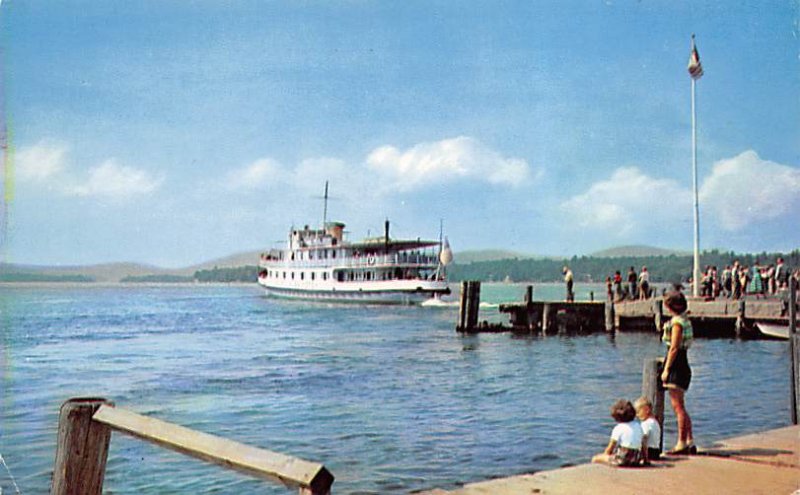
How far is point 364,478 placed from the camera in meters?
8.80

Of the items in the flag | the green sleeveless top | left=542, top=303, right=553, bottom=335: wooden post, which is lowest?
left=542, top=303, right=553, bottom=335: wooden post

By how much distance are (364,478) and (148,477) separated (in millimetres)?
2567

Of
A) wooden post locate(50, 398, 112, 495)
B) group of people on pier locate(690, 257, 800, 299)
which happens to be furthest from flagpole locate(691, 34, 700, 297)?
wooden post locate(50, 398, 112, 495)

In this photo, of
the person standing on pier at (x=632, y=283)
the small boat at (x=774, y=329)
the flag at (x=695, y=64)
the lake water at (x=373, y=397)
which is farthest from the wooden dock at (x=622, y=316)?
the flag at (x=695, y=64)

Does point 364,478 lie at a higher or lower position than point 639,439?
lower

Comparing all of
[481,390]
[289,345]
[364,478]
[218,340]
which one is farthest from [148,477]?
[218,340]

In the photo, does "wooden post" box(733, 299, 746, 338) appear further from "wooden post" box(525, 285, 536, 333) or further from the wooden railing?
the wooden railing

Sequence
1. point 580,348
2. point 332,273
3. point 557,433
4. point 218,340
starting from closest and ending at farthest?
point 557,433
point 580,348
point 218,340
point 332,273

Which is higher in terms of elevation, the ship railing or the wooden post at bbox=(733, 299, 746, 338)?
the ship railing

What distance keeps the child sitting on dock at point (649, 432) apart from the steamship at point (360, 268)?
49023mm

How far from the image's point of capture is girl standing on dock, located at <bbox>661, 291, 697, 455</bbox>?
5883mm

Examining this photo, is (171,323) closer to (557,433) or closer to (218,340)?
(218,340)

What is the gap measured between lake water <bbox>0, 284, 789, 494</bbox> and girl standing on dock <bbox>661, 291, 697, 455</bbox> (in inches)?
126

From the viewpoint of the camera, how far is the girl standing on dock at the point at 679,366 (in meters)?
5.88
